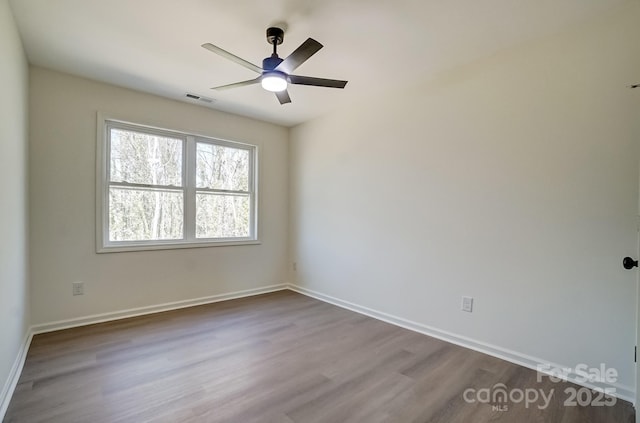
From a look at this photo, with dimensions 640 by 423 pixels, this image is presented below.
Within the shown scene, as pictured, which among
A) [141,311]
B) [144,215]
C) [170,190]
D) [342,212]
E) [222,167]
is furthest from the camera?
[222,167]

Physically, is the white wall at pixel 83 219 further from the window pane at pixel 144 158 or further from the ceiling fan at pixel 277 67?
the ceiling fan at pixel 277 67

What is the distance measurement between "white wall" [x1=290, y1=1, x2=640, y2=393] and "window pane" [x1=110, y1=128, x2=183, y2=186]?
2.18 meters

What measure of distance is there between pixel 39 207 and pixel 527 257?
4.26m

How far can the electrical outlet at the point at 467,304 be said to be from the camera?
2.74 meters

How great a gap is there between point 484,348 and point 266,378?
1817 millimetres

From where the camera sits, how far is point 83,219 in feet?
10.3

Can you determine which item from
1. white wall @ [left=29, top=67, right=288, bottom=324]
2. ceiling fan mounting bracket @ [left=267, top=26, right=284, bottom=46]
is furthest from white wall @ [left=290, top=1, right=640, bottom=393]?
white wall @ [left=29, top=67, right=288, bottom=324]

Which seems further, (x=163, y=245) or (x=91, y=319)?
(x=163, y=245)

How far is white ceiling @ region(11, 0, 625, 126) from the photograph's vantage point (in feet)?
6.67

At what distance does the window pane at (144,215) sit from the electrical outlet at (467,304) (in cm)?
321

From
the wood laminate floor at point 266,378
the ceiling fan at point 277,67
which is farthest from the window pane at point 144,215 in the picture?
the ceiling fan at point 277,67

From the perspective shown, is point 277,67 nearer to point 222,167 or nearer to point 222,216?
point 222,167

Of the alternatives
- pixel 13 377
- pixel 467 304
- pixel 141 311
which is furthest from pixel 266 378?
pixel 141 311

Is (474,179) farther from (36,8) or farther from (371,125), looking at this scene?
(36,8)
